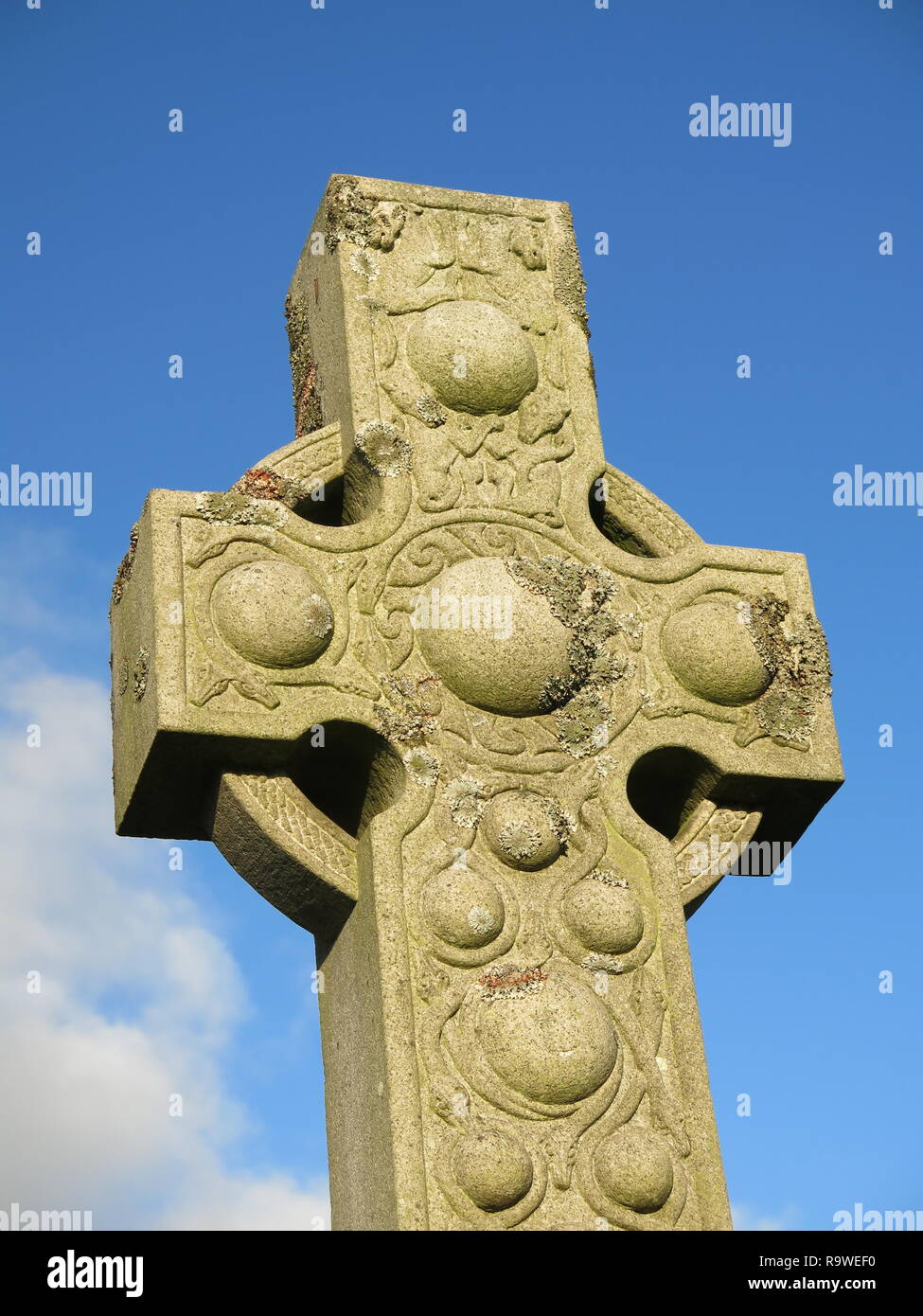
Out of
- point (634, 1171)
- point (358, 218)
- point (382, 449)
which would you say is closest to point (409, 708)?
point (382, 449)

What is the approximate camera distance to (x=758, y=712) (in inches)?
309

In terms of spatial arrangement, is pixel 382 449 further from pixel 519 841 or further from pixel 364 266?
pixel 519 841

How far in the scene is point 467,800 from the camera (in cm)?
723

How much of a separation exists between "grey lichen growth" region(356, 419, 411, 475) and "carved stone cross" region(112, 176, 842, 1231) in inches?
0.5

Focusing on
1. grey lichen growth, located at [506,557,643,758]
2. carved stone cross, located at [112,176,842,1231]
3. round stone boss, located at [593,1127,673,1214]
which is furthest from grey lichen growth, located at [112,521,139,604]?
round stone boss, located at [593,1127,673,1214]

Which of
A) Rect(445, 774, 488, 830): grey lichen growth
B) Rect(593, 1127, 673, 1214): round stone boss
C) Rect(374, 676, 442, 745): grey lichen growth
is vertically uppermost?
Rect(374, 676, 442, 745): grey lichen growth

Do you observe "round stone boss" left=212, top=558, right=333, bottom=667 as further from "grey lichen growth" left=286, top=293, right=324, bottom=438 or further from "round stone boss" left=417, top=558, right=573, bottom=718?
"grey lichen growth" left=286, top=293, right=324, bottom=438

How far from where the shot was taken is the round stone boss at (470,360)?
809cm

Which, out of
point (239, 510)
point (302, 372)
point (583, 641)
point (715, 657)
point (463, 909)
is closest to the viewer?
point (463, 909)

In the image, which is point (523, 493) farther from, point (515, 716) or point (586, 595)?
point (515, 716)

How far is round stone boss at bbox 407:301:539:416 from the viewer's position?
26.5 ft

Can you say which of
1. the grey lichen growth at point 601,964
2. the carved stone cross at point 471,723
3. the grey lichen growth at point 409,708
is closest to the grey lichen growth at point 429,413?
the carved stone cross at point 471,723

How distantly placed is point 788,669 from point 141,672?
267cm

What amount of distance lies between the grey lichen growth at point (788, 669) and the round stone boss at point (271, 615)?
1855 mm
